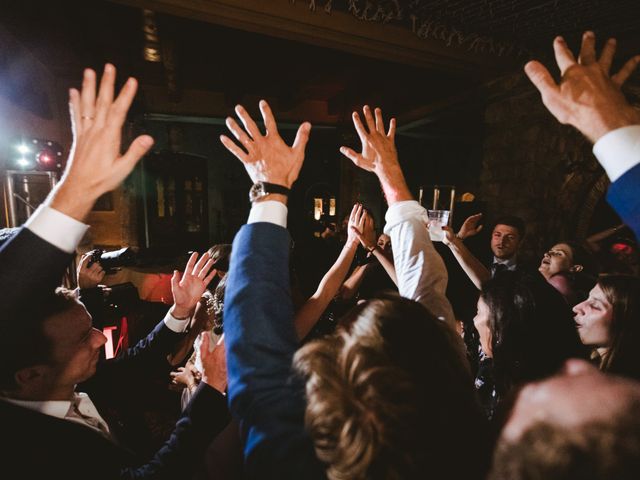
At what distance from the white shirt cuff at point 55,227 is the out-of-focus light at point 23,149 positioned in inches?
186

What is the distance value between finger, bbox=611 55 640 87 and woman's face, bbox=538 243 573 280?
2266 mm

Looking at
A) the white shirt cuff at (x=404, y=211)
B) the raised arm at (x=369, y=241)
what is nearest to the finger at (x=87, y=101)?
the white shirt cuff at (x=404, y=211)

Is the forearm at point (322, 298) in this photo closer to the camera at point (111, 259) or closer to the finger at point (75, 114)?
the finger at point (75, 114)

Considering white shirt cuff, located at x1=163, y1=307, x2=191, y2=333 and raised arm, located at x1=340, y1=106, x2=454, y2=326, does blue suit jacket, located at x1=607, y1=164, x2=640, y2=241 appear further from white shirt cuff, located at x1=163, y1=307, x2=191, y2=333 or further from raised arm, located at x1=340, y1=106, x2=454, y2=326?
white shirt cuff, located at x1=163, y1=307, x2=191, y2=333

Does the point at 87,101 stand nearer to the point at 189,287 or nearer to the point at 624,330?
the point at 189,287

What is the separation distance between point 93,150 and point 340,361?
2.52 ft

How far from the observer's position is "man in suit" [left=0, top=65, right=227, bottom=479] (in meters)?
0.63

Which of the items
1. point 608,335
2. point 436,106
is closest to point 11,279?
point 608,335

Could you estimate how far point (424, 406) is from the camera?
55 centimetres

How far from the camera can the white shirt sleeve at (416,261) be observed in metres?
1.25

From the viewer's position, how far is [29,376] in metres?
1.04

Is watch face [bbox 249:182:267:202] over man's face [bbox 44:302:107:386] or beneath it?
over

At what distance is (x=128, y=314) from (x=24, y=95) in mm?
4159

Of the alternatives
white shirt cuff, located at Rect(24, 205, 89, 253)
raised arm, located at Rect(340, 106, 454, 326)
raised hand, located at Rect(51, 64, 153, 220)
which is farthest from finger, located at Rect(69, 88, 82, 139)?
raised arm, located at Rect(340, 106, 454, 326)
